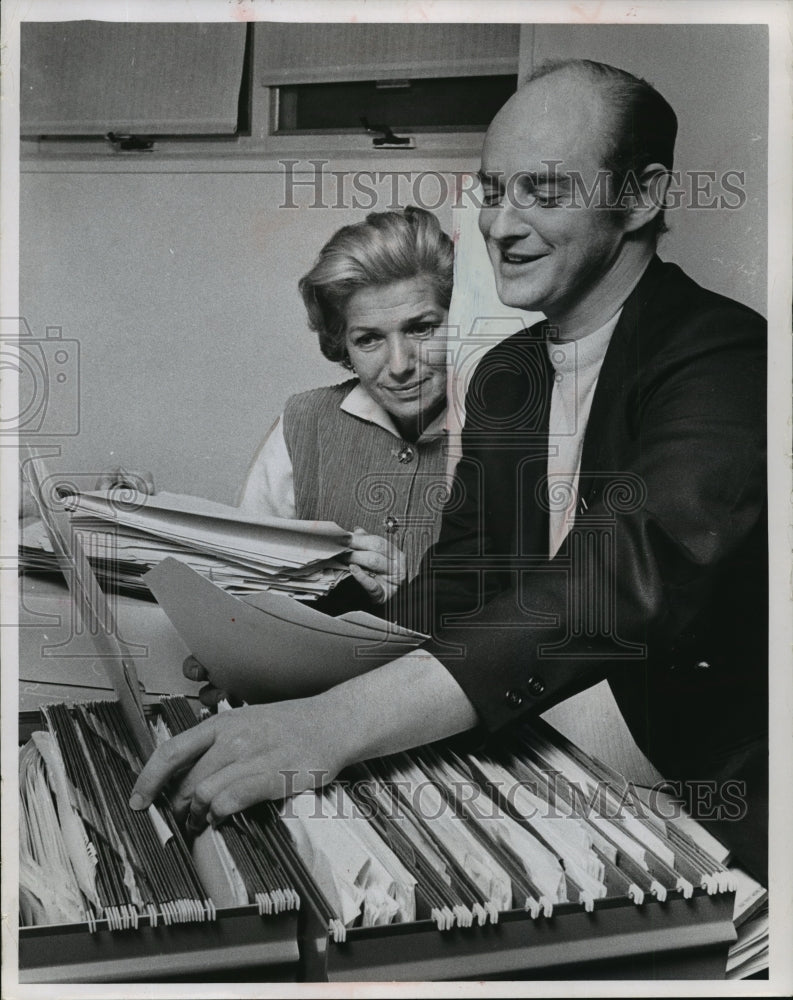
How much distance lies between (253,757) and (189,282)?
0.88 m

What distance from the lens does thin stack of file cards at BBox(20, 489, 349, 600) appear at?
1.83m

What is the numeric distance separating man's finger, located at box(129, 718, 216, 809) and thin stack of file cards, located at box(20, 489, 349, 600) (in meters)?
0.27

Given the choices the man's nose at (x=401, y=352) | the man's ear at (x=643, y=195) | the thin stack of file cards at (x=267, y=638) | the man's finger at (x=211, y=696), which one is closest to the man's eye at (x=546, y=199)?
the man's ear at (x=643, y=195)

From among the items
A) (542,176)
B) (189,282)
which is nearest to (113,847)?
(189,282)

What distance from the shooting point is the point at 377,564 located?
1845 millimetres

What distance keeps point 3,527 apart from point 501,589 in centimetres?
93

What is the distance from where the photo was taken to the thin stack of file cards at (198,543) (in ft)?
6.01

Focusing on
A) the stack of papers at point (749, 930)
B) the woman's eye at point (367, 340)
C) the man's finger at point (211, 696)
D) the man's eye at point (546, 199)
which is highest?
the man's eye at point (546, 199)

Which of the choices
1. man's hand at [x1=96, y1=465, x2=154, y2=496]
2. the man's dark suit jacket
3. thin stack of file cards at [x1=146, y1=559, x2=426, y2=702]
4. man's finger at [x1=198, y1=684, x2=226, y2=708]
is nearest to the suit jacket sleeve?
the man's dark suit jacket

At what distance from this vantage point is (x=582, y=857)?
5.75 ft

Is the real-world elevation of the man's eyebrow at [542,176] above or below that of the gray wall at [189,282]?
above

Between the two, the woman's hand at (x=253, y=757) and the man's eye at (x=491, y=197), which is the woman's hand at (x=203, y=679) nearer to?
the woman's hand at (x=253, y=757)

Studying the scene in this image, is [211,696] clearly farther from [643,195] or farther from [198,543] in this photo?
[643,195]

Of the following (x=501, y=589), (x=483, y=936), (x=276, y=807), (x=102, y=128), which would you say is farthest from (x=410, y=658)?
(x=102, y=128)
